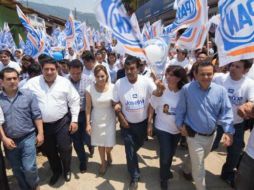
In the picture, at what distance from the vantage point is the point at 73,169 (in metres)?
5.21

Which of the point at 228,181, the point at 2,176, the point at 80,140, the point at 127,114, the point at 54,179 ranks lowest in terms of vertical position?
the point at 228,181

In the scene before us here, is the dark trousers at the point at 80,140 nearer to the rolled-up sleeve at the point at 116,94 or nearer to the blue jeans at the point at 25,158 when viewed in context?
the rolled-up sleeve at the point at 116,94

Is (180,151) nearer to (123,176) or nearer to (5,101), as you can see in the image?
(123,176)

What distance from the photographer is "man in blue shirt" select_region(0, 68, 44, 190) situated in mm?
3777

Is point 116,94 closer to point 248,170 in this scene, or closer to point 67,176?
point 67,176

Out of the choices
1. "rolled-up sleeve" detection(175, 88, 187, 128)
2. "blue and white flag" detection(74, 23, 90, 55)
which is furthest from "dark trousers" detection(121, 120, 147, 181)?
"blue and white flag" detection(74, 23, 90, 55)

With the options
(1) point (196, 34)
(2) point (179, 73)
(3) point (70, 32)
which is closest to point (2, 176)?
(2) point (179, 73)

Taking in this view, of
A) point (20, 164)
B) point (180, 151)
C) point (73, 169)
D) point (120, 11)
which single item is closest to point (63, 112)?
point (20, 164)

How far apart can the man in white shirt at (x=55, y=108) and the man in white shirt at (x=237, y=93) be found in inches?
86.4

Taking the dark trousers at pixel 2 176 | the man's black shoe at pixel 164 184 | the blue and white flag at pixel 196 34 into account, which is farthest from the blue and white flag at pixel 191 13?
the dark trousers at pixel 2 176

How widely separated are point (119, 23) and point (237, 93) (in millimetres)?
1841

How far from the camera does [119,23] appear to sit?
3.98 meters

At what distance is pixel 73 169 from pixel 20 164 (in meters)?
1.37

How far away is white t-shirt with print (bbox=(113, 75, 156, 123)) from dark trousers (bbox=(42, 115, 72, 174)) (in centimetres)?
89
